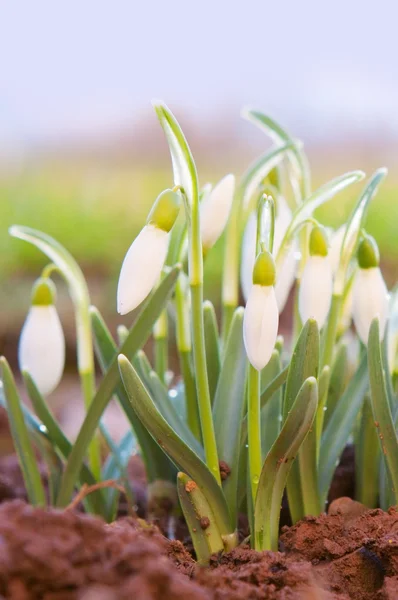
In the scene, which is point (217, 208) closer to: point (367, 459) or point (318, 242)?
point (318, 242)

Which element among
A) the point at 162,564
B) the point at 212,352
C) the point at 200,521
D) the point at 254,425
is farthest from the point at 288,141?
the point at 162,564

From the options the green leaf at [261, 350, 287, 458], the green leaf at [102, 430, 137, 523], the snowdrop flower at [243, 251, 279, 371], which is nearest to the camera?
the snowdrop flower at [243, 251, 279, 371]

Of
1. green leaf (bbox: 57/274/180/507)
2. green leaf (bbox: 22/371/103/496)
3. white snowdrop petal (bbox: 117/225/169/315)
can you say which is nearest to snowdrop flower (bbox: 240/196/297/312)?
green leaf (bbox: 57/274/180/507)

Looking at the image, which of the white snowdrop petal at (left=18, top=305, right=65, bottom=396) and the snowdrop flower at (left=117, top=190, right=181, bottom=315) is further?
the white snowdrop petal at (left=18, top=305, right=65, bottom=396)

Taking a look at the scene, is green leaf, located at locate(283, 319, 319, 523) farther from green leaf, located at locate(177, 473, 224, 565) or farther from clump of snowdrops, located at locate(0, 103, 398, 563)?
green leaf, located at locate(177, 473, 224, 565)

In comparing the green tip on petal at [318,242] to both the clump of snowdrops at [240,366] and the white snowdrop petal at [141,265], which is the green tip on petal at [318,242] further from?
the white snowdrop petal at [141,265]

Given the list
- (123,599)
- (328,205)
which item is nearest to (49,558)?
(123,599)

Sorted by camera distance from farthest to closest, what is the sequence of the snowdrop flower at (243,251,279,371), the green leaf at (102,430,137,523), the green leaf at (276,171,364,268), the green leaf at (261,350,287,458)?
1. the green leaf at (102,430,137,523)
2. the green leaf at (261,350,287,458)
3. the green leaf at (276,171,364,268)
4. the snowdrop flower at (243,251,279,371)
